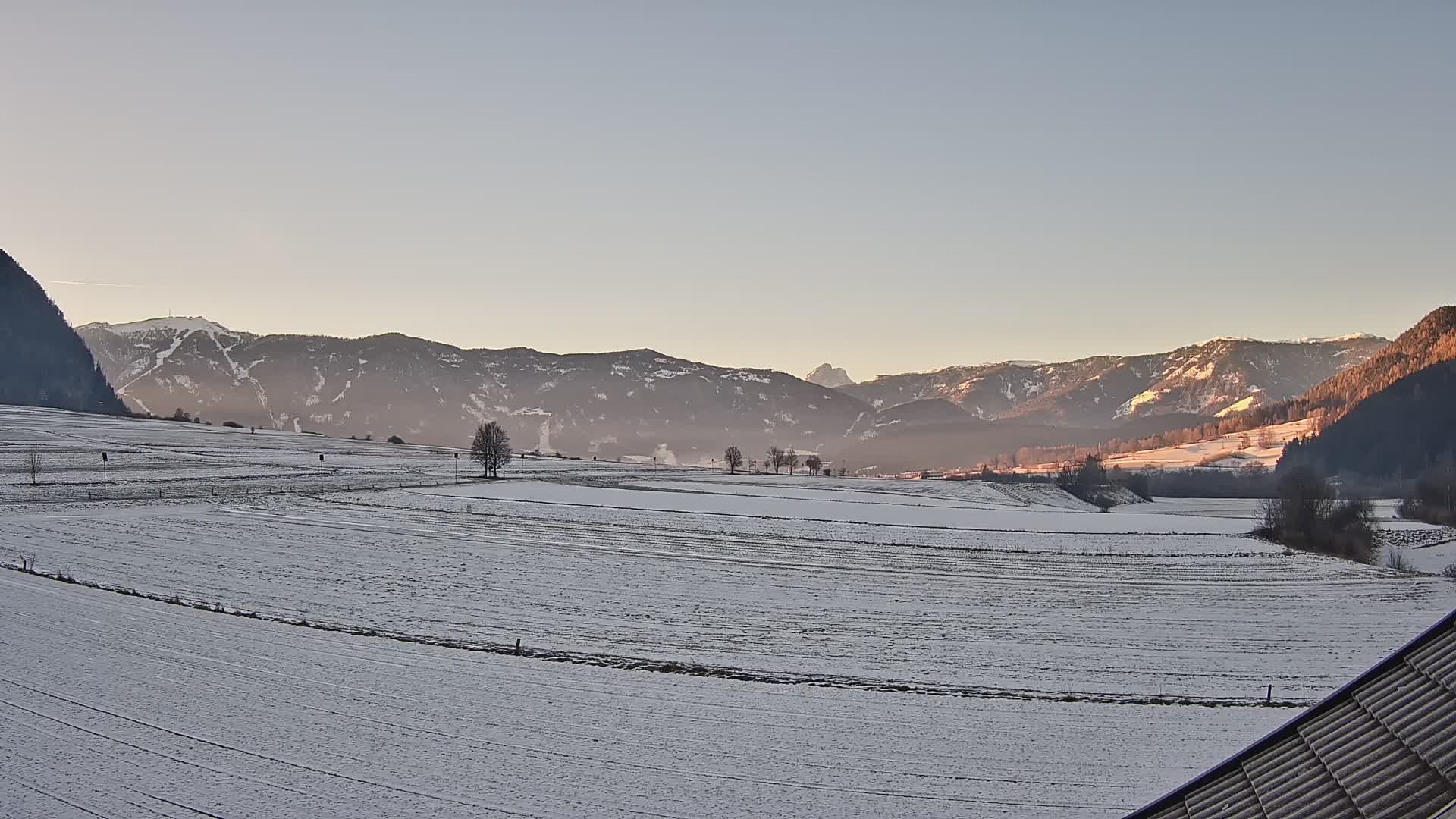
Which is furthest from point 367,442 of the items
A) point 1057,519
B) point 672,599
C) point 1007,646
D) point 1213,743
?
point 1213,743

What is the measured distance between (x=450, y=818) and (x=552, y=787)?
1965 millimetres

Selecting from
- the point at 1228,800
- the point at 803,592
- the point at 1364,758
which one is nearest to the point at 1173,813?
the point at 1228,800

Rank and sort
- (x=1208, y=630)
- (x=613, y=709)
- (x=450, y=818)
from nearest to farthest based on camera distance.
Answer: (x=450, y=818)
(x=613, y=709)
(x=1208, y=630)

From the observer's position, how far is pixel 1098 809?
15922 millimetres

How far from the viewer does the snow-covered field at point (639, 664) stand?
54.6ft

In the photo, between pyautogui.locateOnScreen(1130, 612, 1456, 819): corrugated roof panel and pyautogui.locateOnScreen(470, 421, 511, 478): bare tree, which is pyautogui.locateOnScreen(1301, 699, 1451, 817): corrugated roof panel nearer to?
pyautogui.locateOnScreen(1130, 612, 1456, 819): corrugated roof panel

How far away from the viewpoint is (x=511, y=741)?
18.7m

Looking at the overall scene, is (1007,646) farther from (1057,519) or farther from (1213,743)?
(1057,519)

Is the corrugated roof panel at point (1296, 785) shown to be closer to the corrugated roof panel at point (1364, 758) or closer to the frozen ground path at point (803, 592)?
the corrugated roof panel at point (1364, 758)

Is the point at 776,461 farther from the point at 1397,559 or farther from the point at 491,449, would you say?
the point at 1397,559

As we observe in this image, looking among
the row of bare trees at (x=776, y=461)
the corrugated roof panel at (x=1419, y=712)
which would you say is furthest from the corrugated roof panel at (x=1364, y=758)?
the row of bare trees at (x=776, y=461)

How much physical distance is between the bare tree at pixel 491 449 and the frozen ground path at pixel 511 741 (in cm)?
8070

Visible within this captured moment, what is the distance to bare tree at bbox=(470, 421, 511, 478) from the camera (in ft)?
351

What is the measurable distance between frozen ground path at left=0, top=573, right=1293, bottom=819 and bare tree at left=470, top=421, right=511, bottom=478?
80702 millimetres
